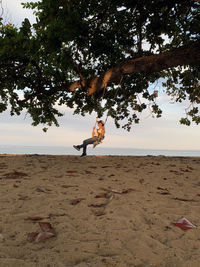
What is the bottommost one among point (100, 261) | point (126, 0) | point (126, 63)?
point (100, 261)

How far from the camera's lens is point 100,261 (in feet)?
6.83

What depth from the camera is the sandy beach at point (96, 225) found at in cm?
216

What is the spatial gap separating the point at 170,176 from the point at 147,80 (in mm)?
5911

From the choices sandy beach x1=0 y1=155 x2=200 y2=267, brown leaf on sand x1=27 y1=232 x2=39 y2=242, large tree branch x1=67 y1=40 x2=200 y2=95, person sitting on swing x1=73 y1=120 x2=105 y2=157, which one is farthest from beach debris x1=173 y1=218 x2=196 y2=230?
person sitting on swing x1=73 y1=120 x2=105 y2=157

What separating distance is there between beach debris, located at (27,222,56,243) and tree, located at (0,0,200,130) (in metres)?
3.60

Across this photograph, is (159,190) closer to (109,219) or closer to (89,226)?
(109,219)

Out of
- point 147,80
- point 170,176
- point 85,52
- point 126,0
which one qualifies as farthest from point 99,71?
point 170,176

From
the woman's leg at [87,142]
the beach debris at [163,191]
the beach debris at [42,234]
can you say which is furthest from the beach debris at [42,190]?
the woman's leg at [87,142]

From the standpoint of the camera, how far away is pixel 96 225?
9.32 ft

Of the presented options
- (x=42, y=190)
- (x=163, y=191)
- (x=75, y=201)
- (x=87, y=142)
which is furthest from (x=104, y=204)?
(x=87, y=142)

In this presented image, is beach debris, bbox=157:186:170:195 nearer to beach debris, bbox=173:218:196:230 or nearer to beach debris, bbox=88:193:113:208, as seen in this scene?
beach debris, bbox=88:193:113:208

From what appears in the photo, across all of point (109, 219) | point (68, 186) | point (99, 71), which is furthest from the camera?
point (99, 71)

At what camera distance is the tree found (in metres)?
5.86

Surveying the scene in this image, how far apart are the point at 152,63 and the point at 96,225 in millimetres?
5086
